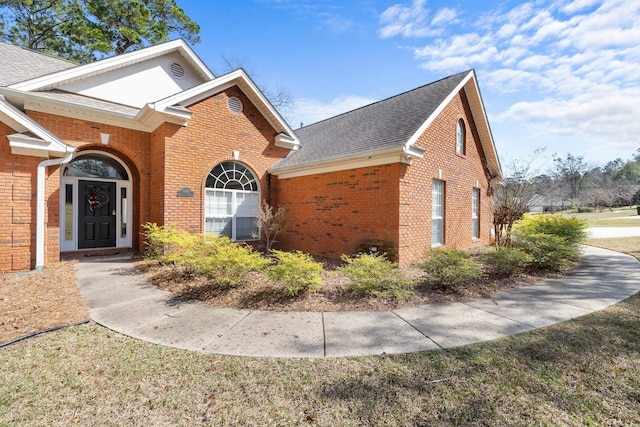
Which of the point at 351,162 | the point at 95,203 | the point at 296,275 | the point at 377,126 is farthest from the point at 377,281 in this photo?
the point at 95,203

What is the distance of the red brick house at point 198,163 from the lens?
7516mm

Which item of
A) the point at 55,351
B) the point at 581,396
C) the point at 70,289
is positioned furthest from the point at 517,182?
the point at 70,289

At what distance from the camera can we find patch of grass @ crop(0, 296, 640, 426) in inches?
94.0

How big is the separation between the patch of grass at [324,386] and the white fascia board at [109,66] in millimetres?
8186

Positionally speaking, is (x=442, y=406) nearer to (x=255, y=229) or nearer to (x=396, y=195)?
(x=396, y=195)

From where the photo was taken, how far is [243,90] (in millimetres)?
10266

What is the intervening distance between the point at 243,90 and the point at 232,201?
413cm

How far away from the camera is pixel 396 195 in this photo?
7.89 meters

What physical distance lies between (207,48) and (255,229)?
57.1ft

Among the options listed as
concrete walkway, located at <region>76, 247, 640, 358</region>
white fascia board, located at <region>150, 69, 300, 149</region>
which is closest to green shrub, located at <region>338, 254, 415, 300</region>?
concrete walkway, located at <region>76, 247, 640, 358</region>

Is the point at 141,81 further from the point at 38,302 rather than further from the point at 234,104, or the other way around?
the point at 38,302

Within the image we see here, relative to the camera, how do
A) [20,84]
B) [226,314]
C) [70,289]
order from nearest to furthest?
[226,314] → [70,289] → [20,84]

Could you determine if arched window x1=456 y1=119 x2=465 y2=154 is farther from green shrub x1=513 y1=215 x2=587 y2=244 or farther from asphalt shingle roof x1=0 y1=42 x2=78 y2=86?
asphalt shingle roof x1=0 y1=42 x2=78 y2=86

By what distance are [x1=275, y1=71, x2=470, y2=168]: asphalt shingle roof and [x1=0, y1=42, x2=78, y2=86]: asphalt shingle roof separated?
8595 millimetres
